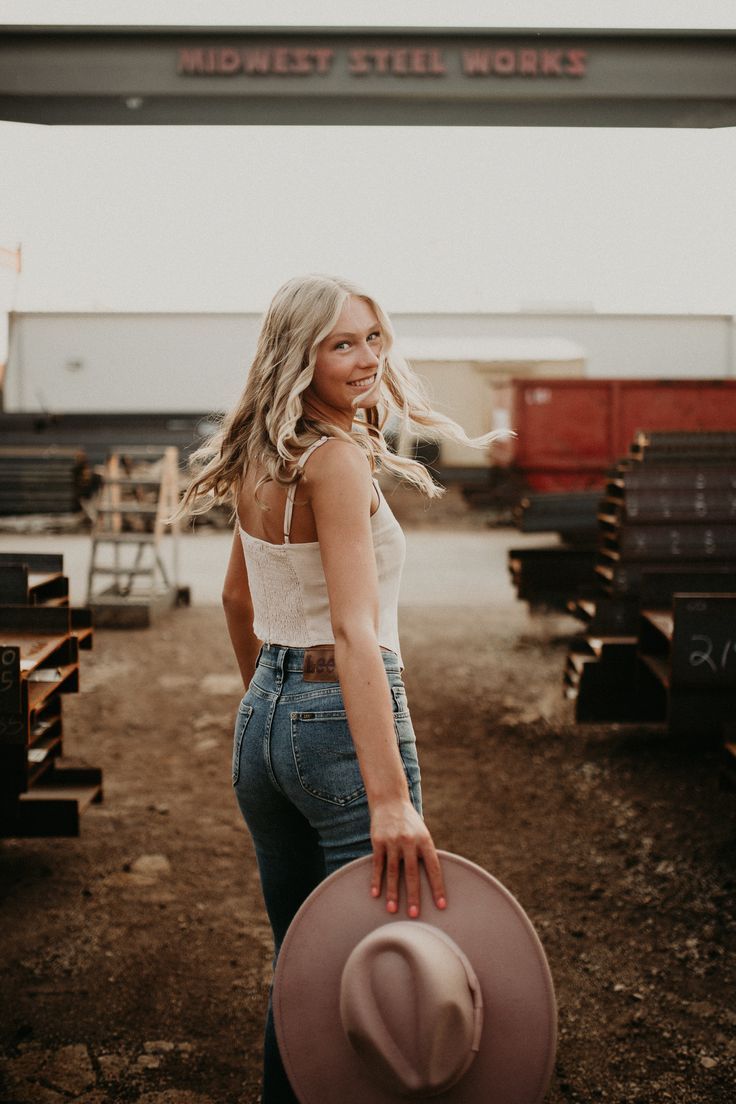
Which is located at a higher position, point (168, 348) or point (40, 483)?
point (168, 348)

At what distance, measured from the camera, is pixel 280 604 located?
1.95 meters

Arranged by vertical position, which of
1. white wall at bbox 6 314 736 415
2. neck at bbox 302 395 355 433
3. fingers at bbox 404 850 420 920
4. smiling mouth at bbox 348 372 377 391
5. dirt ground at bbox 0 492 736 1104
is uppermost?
white wall at bbox 6 314 736 415

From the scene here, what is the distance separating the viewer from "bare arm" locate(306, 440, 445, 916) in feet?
5.49

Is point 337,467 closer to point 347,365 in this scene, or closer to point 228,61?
point 347,365

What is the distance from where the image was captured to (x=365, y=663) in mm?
1737

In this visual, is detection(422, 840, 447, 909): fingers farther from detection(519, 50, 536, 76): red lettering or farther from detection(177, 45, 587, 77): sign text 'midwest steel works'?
detection(519, 50, 536, 76): red lettering

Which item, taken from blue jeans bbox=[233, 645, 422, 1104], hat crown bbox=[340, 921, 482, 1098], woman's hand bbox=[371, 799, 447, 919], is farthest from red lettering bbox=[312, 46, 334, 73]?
hat crown bbox=[340, 921, 482, 1098]

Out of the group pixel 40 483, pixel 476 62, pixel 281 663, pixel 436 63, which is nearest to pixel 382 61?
pixel 436 63

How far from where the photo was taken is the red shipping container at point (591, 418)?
548 inches

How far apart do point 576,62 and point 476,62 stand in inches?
49.3

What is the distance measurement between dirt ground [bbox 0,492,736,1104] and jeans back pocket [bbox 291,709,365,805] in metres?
1.46

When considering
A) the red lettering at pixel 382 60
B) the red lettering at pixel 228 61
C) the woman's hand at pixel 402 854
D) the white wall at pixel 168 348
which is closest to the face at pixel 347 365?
the woman's hand at pixel 402 854

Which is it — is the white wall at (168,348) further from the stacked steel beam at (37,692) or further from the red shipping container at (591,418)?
the stacked steel beam at (37,692)

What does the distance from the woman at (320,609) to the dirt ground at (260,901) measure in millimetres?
1215
